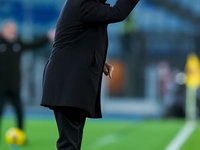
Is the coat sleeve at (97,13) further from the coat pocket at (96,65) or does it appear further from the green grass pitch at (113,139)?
the green grass pitch at (113,139)

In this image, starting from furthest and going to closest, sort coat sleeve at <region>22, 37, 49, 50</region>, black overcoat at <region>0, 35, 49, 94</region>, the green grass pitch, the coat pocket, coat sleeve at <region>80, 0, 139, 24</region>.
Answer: black overcoat at <region>0, 35, 49, 94</region> < coat sleeve at <region>22, 37, 49, 50</region> < the green grass pitch < the coat pocket < coat sleeve at <region>80, 0, 139, 24</region>

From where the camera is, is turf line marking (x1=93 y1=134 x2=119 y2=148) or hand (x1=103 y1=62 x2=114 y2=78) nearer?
hand (x1=103 y1=62 x2=114 y2=78)

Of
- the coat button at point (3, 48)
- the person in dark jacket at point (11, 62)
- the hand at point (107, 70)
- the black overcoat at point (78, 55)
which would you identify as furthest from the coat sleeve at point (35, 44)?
the black overcoat at point (78, 55)

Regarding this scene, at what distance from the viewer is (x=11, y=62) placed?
992cm

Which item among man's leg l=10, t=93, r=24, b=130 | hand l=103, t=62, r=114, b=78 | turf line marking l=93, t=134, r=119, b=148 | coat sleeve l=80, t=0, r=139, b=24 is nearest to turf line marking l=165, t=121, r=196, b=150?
turf line marking l=93, t=134, r=119, b=148

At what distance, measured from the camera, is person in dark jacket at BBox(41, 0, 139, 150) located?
435 cm

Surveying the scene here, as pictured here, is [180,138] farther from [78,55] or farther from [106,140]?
[78,55]

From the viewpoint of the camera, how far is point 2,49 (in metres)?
9.91

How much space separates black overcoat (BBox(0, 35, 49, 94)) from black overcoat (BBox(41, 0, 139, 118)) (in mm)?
5286

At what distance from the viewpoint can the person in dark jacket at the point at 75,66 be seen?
4.35m

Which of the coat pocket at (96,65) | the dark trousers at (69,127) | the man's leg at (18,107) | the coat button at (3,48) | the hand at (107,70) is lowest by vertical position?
the man's leg at (18,107)

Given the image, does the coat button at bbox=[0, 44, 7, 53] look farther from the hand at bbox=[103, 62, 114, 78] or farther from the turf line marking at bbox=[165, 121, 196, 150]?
the hand at bbox=[103, 62, 114, 78]

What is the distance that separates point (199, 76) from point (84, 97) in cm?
1322

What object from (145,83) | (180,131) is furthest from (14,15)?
(180,131)
